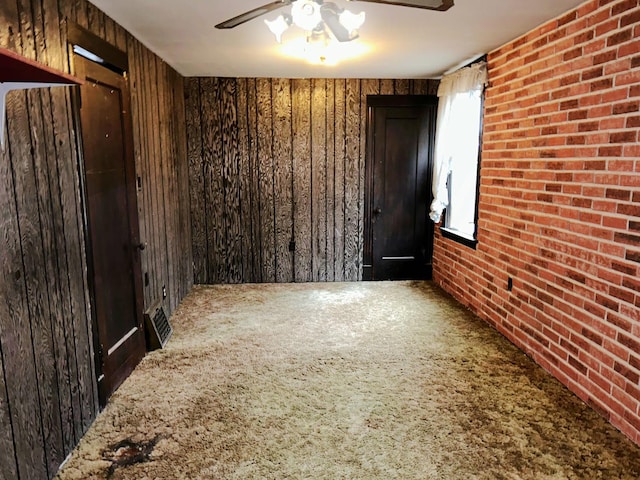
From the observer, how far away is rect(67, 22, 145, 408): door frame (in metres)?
2.41

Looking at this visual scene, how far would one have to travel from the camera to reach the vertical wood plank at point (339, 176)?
513 cm

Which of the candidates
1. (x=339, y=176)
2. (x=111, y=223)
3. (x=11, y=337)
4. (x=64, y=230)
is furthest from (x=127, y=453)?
(x=339, y=176)

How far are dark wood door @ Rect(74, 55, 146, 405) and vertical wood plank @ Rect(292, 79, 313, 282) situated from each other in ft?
7.46

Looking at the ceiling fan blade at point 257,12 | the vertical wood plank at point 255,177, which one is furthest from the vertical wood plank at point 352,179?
the ceiling fan blade at point 257,12

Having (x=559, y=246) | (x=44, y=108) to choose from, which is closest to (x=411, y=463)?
(x=559, y=246)

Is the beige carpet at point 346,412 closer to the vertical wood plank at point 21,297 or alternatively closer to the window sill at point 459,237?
the vertical wood plank at point 21,297

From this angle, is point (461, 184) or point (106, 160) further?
point (461, 184)

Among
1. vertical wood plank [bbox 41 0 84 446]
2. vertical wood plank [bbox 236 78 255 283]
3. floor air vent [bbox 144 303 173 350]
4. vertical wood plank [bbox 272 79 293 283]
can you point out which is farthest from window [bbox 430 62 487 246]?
vertical wood plank [bbox 41 0 84 446]

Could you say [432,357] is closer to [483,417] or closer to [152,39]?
[483,417]

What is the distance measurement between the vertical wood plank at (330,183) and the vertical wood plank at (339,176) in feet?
0.09

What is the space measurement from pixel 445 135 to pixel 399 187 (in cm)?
86

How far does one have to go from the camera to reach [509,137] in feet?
11.6

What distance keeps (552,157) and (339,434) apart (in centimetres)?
218

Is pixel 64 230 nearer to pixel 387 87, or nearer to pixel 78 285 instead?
pixel 78 285
